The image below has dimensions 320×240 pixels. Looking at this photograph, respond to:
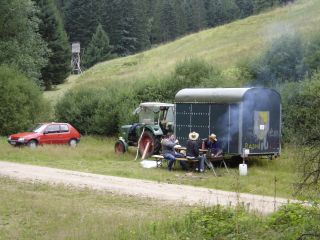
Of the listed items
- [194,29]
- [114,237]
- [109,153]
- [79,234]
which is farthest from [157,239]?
[194,29]

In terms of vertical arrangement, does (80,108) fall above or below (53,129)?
above

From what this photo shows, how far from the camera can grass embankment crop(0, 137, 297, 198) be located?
51.3ft

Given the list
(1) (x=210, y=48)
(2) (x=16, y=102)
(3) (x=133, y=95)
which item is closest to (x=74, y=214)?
(3) (x=133, y=95)

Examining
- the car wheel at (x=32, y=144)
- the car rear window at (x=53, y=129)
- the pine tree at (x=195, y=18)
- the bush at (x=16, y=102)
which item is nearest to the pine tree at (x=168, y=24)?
the pine tree at (x=195, y=18)

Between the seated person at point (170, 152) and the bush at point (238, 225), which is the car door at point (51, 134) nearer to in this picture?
the seated person at point (170, 152)

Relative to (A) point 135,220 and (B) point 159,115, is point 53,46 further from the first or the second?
(A) point 135,220

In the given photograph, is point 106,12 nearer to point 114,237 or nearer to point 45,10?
point 45,10

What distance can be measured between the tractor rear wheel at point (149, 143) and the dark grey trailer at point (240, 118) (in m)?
2.16

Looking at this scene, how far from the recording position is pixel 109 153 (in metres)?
24.5

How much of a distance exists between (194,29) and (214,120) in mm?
72238

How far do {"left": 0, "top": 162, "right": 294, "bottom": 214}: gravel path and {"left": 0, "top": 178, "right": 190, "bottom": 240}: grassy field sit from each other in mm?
863

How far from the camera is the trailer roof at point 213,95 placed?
19.7m

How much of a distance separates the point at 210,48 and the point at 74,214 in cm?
4160

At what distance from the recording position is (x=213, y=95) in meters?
20.5
